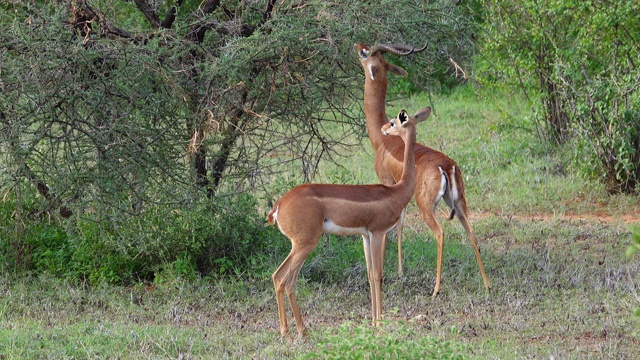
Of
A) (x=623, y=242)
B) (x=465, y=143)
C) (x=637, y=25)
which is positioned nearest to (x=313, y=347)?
(x=623, y=242)

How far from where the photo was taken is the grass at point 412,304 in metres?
4.77

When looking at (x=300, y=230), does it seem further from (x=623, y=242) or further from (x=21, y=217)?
(x=623, y=242)

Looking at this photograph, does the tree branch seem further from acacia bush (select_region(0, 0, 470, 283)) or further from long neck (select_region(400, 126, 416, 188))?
long neck (select_region(400, 126, 416, 188))

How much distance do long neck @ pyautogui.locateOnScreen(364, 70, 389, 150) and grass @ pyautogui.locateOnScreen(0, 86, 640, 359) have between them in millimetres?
858

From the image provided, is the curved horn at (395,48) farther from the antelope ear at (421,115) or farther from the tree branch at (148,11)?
the tree branch at (148,11)

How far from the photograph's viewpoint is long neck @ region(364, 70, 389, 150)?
7.01 m

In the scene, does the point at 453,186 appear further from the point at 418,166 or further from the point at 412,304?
the point at 412,304

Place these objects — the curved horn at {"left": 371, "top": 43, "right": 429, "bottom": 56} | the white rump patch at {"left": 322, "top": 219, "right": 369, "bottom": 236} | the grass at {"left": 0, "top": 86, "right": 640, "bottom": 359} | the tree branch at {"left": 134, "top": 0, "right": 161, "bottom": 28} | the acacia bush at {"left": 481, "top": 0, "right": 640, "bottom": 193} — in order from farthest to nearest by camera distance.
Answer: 1. the acacia bush at {"left": 481, "top": 0, "right": 640, "bottom": 193}
2. the tree branch at {"left": 134, "top": 0, "right": 161, "bottom": 28}
3. the curved horn at {"left": 371, "top": 43, "right": 429, "bottom": 56}
4. the white rump patch at {"left": 322, "top": 219, "right": 369, "bottom": 236}
5. the grass at {"left": 0, "top": 86, "right": 640, "bottom": 359}

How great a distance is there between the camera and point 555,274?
6.54 meters

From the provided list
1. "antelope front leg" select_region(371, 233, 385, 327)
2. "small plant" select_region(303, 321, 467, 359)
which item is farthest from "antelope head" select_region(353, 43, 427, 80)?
"small plant" select_region(303, 321, 467, 359)

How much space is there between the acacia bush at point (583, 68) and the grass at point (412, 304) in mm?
491

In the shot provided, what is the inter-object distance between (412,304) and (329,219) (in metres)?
1.04

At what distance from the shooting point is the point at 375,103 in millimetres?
7016

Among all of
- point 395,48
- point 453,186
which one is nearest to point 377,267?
point 453,186
